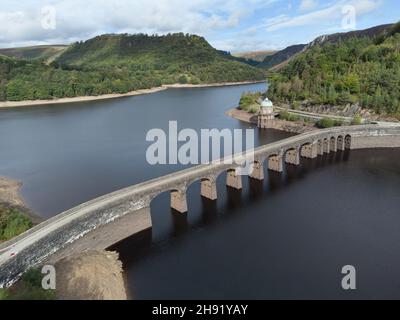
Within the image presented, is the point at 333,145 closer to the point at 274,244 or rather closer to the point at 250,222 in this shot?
the point at 250,222

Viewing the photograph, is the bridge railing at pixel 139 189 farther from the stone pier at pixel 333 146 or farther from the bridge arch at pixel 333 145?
the stone pier at pixel 333 146

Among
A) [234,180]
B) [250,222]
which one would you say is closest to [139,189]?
[250,222]

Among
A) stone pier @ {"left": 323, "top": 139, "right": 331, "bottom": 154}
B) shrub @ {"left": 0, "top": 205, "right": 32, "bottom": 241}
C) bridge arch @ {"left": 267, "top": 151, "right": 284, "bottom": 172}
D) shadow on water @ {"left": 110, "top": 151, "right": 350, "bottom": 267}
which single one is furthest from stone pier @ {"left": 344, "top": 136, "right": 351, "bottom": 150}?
shrub @ {"left": 0, "top": 205, "right": 32, "bottom": 241}

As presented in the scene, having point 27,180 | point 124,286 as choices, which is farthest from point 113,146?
point 124,286

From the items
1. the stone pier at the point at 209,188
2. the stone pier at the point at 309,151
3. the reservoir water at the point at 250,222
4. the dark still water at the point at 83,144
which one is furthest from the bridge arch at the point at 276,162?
the dark still water at the point at 83,144
